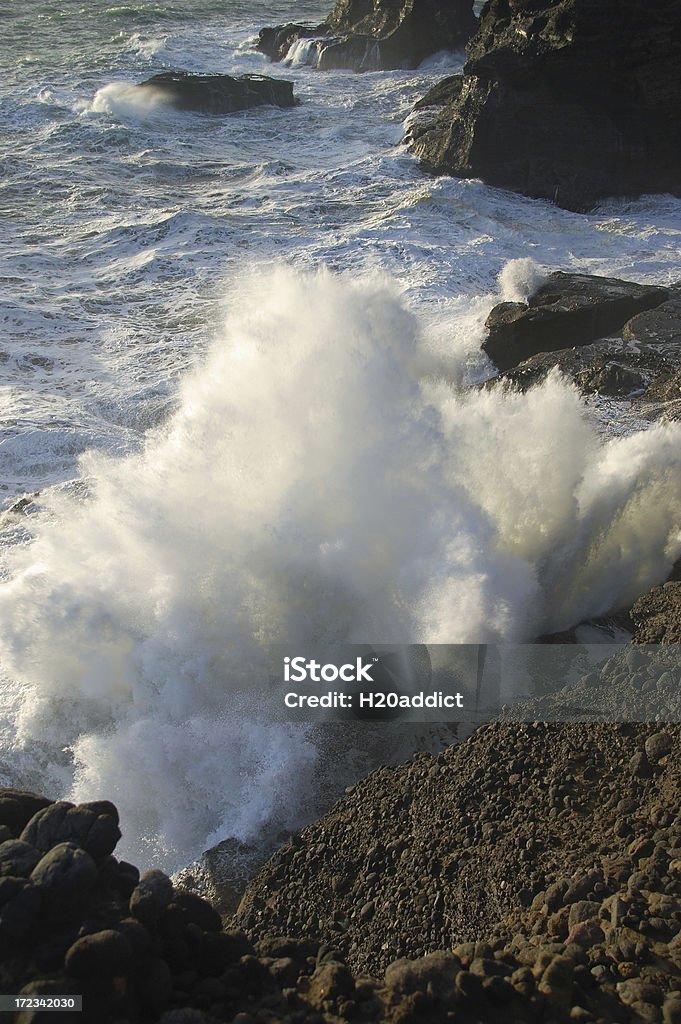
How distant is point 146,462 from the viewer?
446 inches

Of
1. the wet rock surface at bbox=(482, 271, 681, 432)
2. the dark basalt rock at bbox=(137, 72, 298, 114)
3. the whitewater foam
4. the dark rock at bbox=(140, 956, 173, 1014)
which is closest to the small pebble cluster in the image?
the dark rock at bbox=(140, 956, 173, 1014)

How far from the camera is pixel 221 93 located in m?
28.0

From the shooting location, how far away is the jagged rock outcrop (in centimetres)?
→ 3106

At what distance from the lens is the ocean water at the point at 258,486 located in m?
8.30

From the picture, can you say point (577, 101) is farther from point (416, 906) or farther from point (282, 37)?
point (416, 906)

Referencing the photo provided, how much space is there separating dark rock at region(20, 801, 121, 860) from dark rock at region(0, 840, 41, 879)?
120mm

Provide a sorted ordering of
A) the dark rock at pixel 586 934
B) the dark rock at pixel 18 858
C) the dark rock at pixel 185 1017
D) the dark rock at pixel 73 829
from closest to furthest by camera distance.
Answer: the dark rock at pixel 185 1017 → the dark rock at pixel 18 858 → the dark rock at pixel 586 934 → the dark rock at pixel 73 829

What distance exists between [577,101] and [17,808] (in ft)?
66.2

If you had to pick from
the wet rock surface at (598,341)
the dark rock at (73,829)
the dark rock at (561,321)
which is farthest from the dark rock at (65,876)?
the dark rock at (561,321)

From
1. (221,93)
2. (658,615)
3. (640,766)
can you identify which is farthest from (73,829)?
(221,93)

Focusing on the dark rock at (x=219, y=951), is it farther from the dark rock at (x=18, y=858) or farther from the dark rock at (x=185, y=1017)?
the dark rock at (x=18, y=858)

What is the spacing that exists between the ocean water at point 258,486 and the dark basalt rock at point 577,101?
1.79m

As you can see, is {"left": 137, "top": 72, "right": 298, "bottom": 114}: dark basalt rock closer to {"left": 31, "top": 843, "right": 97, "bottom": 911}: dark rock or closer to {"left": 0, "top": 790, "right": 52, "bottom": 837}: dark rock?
{"left": 0, "top": 790, "right": 52, "bottom": 837}: dark rock

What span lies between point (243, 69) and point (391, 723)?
98.9 feet
